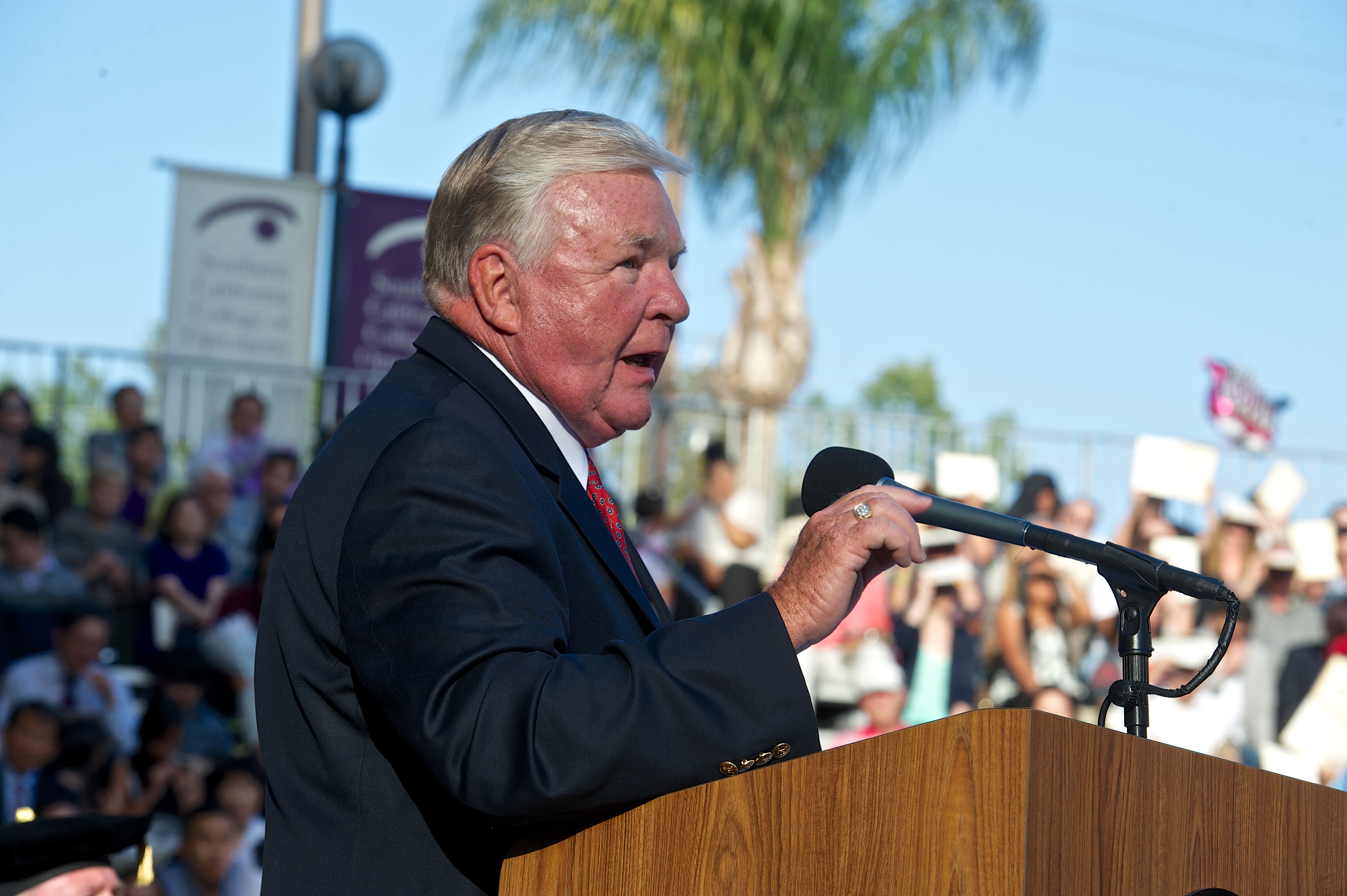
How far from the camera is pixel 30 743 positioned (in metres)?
6.13

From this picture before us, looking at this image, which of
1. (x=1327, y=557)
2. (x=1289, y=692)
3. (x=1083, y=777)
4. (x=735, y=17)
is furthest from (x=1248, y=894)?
(x=735, y=17)

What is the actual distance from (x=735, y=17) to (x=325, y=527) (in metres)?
14.2

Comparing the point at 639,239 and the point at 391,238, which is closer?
the point at 639,239

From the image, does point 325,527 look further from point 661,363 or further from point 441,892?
point 661,363

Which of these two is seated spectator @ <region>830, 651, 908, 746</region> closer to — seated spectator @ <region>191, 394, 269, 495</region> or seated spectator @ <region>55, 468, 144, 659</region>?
seated spectator @ <region>191, 394, 269, 495</region>

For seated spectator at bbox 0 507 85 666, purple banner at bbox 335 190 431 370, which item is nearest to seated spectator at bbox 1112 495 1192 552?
purple banner at bbox 335 190 431 370

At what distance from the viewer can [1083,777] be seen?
1.34 m

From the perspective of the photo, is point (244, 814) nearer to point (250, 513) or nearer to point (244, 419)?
point (250, 513)

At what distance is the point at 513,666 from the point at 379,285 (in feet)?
26.2

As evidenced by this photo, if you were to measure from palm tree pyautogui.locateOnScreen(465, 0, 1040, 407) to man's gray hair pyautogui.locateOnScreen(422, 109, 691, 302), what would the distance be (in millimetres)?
13132

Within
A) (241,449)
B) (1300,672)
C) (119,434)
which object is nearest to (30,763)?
(119,434)

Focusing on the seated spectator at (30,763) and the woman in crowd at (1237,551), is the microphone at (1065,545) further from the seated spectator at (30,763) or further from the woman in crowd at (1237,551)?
the woman in crowd at (1237,551)

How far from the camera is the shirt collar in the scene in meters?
2.07

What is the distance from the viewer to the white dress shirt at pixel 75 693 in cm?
676
